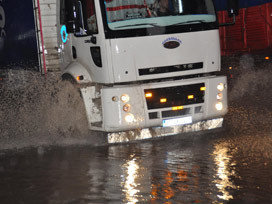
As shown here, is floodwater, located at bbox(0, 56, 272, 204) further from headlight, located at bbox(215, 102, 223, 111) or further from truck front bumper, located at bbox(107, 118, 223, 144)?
headlight, located at bbox(215, 102, 223, 111)

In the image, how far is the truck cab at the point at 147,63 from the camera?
9305 mm

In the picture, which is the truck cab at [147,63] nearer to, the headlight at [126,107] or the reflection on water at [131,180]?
the headlight at [126,107]

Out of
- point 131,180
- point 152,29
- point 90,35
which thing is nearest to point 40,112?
point 90,35

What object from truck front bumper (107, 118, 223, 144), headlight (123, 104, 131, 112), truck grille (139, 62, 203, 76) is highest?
truck grille (139, 62, 203, 76)

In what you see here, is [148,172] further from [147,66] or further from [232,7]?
[232,7]

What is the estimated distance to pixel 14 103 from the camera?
467 inches

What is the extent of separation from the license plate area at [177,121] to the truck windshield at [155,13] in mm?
1533

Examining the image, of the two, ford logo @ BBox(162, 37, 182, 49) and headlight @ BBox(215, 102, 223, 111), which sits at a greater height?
ford logo @ BBox(162, 37, 182, 49)

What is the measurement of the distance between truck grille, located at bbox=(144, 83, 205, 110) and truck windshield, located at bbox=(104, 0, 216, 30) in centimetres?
104

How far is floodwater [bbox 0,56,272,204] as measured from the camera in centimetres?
630

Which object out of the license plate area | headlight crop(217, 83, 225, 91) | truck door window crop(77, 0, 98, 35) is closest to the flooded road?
the license plate area

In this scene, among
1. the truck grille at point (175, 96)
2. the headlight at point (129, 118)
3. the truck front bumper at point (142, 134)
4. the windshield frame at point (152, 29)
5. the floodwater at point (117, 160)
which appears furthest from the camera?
the truck front bumper at point (142, 134)

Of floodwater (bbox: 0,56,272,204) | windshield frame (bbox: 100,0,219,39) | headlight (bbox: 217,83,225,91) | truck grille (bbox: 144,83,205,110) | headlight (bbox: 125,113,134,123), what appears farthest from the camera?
headlight (bbox: 217,83,225,91)

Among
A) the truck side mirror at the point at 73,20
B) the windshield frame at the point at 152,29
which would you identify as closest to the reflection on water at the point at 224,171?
the windshield frame at the point at 152,29
